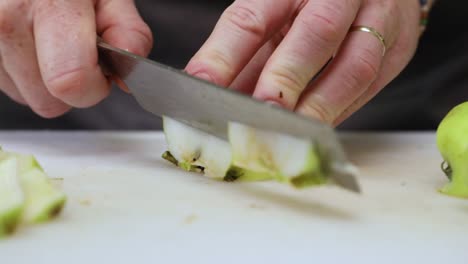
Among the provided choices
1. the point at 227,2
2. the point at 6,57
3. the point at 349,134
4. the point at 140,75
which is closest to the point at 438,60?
the point at 349,134

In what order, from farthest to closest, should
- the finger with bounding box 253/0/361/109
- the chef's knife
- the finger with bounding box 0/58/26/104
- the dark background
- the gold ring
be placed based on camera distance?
the dark background < the finger with bounding box 0/58/26/104 < the gold ring < the finger with bounding box 253/0/361/109 < the chef's knife

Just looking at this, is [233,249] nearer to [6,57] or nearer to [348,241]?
[348,241]

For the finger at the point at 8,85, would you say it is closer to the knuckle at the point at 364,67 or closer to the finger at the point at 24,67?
the finger at the point at 24,67

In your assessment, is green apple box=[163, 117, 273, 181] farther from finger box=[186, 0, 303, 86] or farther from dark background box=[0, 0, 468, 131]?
dark background box=[0, 0, 468, 131]

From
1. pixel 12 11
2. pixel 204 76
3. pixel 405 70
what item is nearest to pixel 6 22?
pixel 12 11

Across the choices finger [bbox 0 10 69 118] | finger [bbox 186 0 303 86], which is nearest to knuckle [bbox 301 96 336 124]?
finger [bbox 186 0 303 86]

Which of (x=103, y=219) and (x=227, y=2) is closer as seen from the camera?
(x=103, y=219)
